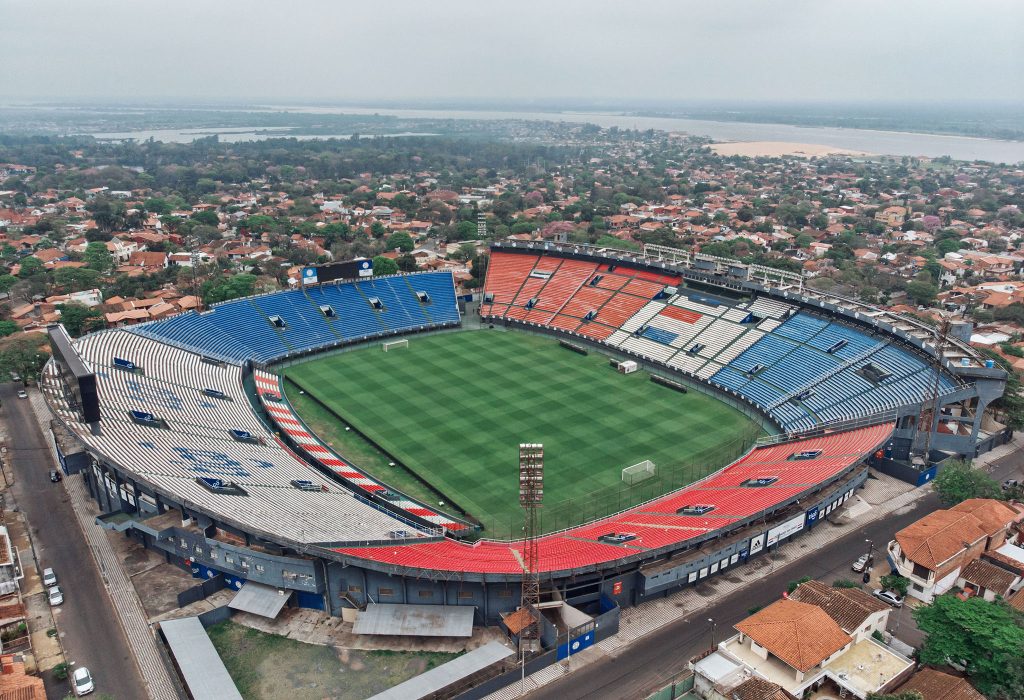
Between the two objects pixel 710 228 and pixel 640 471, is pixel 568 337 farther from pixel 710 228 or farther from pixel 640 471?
pixel 710 228

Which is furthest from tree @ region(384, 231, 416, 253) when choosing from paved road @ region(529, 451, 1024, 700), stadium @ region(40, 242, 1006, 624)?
paved road @ region(529, 451, 1024, 700)

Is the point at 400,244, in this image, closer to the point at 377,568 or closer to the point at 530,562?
the point at 377,568

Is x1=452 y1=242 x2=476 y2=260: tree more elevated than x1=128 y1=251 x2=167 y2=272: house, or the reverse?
x1=452 y1=242 x2=476 y2=260: tree

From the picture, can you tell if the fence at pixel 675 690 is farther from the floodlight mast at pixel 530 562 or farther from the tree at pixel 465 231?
the tree at pixel 465 231

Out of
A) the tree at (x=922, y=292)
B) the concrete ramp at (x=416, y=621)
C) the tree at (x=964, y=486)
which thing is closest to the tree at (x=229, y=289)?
the concrete ramp at (x=416, y=621)

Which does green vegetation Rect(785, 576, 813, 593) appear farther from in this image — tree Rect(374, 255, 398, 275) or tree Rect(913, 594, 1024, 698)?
tree Rect(374, 255, 398, 275)

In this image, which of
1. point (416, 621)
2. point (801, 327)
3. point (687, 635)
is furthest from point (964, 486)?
point (416, 621)
